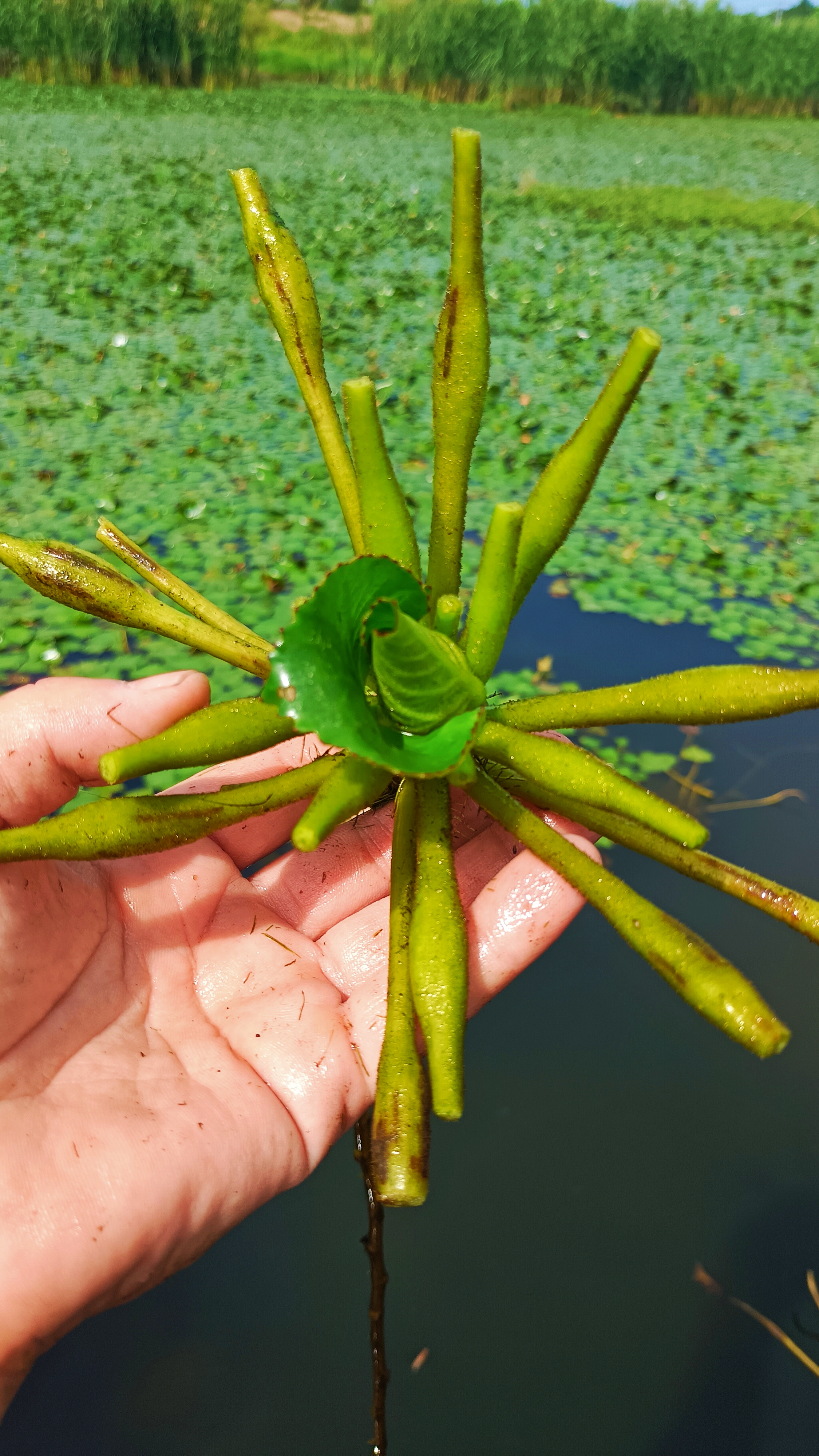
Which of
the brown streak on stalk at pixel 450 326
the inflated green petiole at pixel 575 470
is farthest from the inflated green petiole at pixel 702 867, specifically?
the brown streak on stalk at pixel 450 326

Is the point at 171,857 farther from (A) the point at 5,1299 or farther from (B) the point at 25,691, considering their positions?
(A) the point at 5,1299

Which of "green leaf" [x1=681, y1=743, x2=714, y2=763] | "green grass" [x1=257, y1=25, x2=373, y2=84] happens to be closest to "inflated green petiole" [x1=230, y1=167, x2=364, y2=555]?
"green leaf" [x1=681, y1=743, x2=714, y2=763]

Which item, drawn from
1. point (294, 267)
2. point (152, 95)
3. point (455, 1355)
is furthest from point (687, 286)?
point (152, 95)

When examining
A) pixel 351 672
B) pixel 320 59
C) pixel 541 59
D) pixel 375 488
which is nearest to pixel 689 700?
pixel 351 672

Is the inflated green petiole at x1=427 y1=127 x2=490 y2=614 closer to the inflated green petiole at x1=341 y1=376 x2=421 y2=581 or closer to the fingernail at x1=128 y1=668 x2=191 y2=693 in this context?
the inflated green petiole at x1=341 y1=376 x2=421 y2=581

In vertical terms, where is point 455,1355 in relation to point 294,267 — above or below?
below

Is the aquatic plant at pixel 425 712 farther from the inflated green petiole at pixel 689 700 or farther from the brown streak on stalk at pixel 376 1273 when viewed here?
the brown streak on stalk at pixel 376 1273
